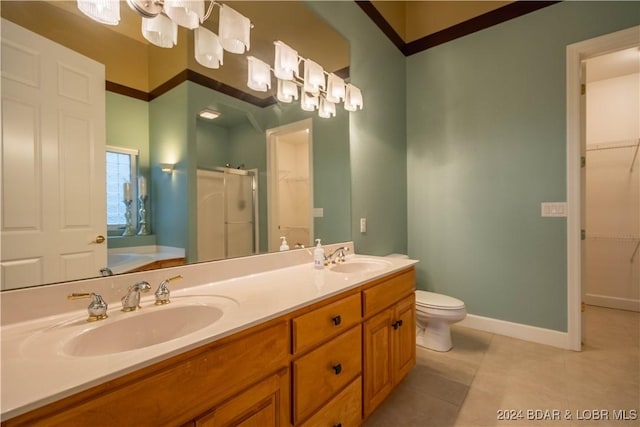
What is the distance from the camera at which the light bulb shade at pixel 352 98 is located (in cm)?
201

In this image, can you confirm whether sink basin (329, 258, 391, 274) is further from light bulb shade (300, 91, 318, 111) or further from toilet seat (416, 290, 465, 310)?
light bulb shade (300, 91, 318, 111)

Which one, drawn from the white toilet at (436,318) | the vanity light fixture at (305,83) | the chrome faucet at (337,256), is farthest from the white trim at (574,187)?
the chrome faucet at (337,256)

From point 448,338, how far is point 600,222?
8.02ft

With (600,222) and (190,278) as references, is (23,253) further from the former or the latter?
(600,222)

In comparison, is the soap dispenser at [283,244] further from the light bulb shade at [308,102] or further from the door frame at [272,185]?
the light bulb shade at [308,102]

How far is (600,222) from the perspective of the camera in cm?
306

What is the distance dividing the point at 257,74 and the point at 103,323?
135cm

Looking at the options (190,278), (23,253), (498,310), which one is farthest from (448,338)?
(23,253)

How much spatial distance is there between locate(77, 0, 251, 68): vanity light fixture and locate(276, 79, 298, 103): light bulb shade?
11.8 inches

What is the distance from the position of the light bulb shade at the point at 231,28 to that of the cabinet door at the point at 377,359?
4.88ft

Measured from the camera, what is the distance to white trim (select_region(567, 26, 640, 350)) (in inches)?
81.7

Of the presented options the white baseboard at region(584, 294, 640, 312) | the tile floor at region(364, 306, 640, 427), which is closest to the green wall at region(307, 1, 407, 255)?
the tile floor at region(364, 306, 640, 427)

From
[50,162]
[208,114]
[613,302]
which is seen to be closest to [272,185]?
[208,114]

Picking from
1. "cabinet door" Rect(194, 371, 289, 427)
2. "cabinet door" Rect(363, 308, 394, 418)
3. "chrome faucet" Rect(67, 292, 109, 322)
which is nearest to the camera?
"cabinet door" Rect(194, 371, 289, 427)
